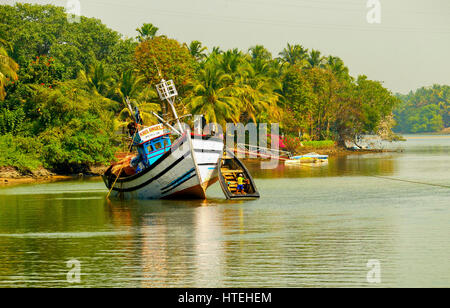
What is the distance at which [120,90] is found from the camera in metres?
61.3

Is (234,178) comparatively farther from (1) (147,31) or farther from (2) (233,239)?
(1) (147,31)

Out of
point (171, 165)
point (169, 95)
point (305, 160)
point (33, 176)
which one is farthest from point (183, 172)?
point (305, 160)

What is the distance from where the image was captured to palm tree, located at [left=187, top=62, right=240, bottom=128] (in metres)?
64.1

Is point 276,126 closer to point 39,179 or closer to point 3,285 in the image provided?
point 39,179

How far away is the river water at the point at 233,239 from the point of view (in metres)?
16.0

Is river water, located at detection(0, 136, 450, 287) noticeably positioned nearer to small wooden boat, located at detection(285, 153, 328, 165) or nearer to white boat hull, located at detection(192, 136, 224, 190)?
white boat hull, located at detection(192, 136, 224, 190)

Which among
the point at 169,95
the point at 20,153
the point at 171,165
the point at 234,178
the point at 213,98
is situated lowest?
the point at 234,178

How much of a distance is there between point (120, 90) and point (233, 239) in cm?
4219

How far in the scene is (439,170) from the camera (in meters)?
52.3

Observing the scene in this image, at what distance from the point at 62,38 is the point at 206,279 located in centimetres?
7186

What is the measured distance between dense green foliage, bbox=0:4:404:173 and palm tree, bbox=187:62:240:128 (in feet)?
0.34
